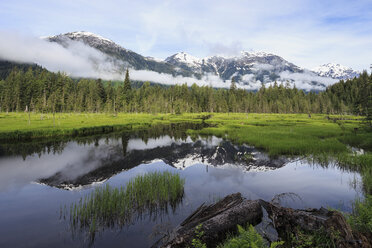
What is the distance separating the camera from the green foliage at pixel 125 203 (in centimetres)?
995

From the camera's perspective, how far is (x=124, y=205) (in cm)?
1106

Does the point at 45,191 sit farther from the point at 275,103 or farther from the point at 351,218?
the point at 275,103

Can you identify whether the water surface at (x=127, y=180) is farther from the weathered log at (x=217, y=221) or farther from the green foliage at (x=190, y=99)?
the green foliage at (x=190, y=99)

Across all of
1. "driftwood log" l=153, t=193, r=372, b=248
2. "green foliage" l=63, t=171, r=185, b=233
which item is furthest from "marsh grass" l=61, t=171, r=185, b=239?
"driftwood log" l=153, t=193, r=372, b=248

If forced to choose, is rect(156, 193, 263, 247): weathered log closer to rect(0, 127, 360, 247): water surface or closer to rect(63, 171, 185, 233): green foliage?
rect(0, 127, 360, 247): water surface

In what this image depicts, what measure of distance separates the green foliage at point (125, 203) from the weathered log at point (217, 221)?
11.1ft

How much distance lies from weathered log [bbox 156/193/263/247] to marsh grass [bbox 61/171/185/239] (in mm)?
3330

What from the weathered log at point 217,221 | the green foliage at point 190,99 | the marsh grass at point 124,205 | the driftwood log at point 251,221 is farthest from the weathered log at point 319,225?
the green foliage at point 190,99

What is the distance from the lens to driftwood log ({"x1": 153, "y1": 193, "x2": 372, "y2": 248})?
604 cm

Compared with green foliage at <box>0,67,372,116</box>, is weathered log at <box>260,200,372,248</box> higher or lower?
lower

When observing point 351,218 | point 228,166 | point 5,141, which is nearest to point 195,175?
point 228,166

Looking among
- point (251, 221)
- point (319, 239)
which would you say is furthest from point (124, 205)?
point (319, 239)

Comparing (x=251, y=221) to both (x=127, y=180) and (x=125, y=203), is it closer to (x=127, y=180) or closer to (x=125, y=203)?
(x=125, y=203)

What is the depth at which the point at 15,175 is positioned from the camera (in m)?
18.5
